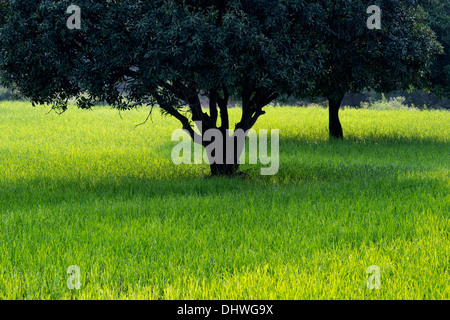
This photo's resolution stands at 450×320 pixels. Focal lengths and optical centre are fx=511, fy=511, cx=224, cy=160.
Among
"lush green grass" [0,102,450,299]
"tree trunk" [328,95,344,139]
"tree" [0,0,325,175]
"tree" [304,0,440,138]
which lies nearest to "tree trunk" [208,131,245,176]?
"lush green grass" [0,102,450,299]

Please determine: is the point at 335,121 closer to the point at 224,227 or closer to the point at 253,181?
the point at 253,181

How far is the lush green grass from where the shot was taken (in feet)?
20.9

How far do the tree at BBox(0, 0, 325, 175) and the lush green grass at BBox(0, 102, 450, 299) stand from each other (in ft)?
8.41

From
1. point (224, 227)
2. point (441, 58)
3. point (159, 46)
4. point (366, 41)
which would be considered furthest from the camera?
point (441, 58)

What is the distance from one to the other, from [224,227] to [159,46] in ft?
14.8

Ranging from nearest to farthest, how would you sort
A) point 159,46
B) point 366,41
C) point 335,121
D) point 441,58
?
1. point 159,46
2. point 366,41
3. point 335,121
4. point 441,58

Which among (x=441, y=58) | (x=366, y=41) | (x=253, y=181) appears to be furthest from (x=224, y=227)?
(x=441, y=58)

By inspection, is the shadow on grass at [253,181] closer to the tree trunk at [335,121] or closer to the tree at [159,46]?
the tree at [159,46]

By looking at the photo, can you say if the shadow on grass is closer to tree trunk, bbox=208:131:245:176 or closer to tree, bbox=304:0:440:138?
tree trunk, bbox=208:131:245:176

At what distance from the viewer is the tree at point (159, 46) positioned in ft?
37.1

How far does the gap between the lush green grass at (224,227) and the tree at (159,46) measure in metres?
2.56

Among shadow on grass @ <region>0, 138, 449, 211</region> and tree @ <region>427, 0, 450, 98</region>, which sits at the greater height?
tree @ <region>427, 0, 450, 98</region>

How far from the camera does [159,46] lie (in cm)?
1131
